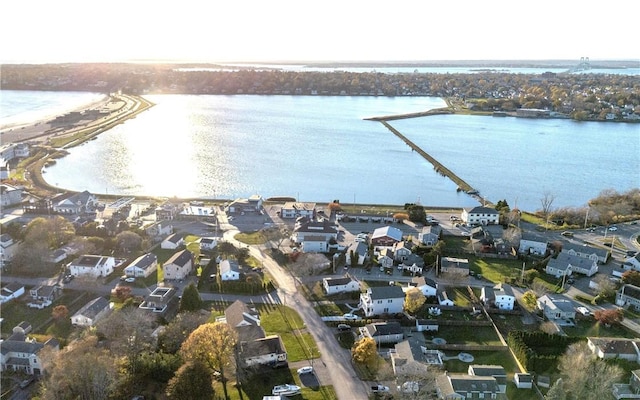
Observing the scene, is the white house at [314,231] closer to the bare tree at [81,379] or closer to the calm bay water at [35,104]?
the bare tree at [81,379]

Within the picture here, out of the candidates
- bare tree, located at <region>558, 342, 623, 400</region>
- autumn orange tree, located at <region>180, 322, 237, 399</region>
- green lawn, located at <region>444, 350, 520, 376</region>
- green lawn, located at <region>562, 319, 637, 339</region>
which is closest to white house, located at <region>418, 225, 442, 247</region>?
green lawn, located at <region>562, 319, 637, 339</region>

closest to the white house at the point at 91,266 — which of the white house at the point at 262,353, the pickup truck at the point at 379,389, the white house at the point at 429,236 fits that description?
the white house at the point at 262,353

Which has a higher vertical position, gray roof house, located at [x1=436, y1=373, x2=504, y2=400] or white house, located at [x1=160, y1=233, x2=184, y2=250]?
white house, located at [x1=160, y1=233, x2=184, y2=250]

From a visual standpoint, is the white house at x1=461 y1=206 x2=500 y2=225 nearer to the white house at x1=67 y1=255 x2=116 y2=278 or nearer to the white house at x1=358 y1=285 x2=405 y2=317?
the white house at x1=358 y1=285 x2=405 y2=317

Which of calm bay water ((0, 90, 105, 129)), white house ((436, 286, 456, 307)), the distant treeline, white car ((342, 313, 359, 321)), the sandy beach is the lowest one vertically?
white car ((342, 313, 359, 321))

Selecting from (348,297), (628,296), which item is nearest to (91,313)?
(348,297)

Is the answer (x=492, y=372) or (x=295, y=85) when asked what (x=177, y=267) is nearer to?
(x=492, y=372)

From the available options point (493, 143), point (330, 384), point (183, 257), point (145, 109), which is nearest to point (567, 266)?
point (330, 384)
